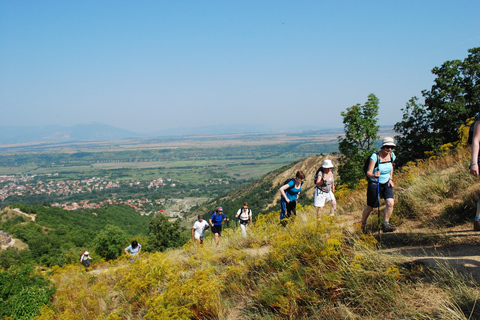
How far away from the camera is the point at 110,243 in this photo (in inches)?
991

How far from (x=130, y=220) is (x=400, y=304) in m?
63.4

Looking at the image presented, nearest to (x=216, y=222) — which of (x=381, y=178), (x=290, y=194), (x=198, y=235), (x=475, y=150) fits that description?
(x=198, y=235)

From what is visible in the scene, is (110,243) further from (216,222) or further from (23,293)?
(216,222)

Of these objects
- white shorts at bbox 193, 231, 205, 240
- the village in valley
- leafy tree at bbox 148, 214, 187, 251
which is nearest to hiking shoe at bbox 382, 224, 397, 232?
white shorts at bbox 193, 231, 205, 240

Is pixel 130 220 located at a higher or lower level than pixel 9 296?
lower

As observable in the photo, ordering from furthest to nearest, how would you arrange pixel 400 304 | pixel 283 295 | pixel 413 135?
pixel 413 135 < pixel 283 295 < pixel 400 304

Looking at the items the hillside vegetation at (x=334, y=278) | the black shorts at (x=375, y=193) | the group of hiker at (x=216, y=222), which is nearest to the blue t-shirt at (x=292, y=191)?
the hillside vegetation at (x=334, y=278)

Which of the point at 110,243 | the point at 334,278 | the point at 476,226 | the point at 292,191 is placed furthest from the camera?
the point at 110,243

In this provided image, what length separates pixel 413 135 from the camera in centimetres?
2011

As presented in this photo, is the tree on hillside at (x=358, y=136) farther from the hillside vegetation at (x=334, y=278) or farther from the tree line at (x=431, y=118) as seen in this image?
the hillside vegetation at (x=334, y=278)

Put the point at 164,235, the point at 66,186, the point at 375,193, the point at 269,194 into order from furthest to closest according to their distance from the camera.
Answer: the point at 66,186
the point at 269,194
the point at 164,235
the point at 375,193

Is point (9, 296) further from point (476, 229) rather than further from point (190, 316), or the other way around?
point (476, 229)

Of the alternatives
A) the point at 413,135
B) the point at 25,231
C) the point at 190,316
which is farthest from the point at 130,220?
the point at 190,316

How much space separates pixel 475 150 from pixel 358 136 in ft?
48.1
